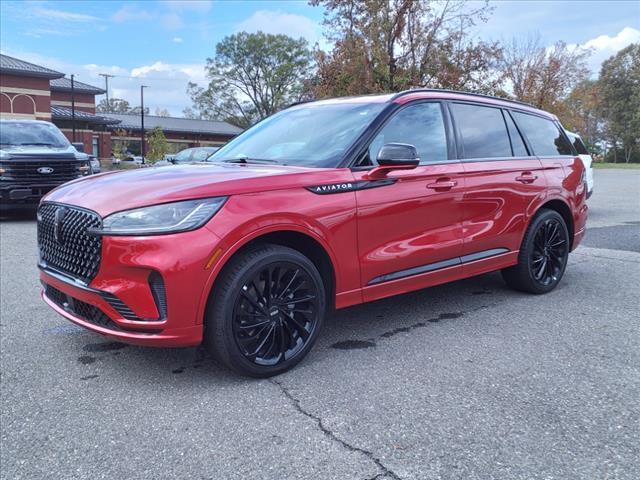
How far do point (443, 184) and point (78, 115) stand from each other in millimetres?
45438

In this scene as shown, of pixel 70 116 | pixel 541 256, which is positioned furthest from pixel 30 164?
pixel 70 116

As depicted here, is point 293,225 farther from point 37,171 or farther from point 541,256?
point 37,171

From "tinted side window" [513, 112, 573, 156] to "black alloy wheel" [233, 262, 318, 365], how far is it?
122 inches

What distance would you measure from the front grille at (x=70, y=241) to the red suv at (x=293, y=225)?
0.5 inches

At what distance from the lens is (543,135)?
5.39 meters

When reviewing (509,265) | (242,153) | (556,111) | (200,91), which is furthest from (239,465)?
(200,91)

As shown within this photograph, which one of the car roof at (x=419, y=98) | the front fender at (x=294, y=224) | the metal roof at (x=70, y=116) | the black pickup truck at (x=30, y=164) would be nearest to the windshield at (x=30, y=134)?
the black pickup truck at (x=30, y=164)

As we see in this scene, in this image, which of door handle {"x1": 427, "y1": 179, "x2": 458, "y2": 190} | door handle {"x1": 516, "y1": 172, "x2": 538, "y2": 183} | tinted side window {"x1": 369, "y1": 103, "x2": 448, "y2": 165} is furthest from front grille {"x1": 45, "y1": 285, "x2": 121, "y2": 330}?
door handle {"x1": 516, "y1": 172, "x2": 538, "y2": 183}

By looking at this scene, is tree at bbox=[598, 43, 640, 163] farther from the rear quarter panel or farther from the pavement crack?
the pavement crack

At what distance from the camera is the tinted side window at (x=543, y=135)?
516 centimetres

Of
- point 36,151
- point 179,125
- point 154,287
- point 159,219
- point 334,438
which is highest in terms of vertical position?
point 179,125

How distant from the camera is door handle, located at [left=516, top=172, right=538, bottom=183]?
475 centimetres

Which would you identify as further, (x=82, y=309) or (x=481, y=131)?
(x=481, y=131)

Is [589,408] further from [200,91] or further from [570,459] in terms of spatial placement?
[200,91]
